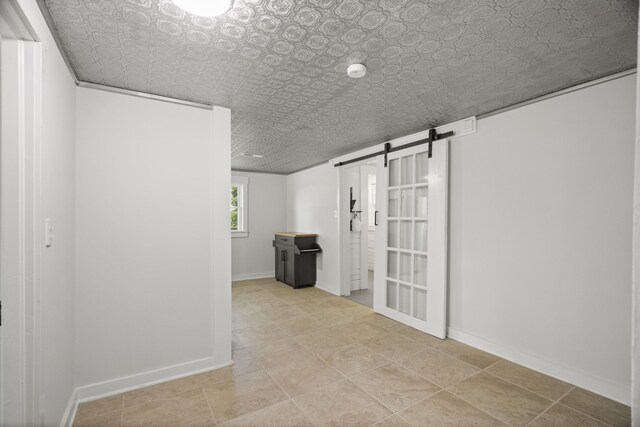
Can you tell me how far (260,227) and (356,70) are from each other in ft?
15.7

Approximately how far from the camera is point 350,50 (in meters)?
1.72

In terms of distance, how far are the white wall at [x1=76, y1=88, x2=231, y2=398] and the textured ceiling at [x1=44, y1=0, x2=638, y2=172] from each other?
27 cm

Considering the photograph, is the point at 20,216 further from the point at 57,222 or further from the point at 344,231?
the point at 344,231

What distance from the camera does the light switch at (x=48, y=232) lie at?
1.43 m

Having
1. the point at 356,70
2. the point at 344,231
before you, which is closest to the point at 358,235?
the point at 344,231

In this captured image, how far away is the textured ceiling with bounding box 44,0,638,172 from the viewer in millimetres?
1387

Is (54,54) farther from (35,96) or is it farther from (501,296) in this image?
(501,296)

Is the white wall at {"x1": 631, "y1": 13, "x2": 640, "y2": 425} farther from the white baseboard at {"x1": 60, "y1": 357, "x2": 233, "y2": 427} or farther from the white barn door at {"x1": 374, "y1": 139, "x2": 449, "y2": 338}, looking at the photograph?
the white baseboard at {"x1": 60, "y1": 357, "x2": 233, "y2": 427}

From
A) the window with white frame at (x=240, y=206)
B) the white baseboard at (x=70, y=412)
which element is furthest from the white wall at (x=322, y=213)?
the white baseboard at (x=70, y=412)

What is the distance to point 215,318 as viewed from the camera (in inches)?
99.3

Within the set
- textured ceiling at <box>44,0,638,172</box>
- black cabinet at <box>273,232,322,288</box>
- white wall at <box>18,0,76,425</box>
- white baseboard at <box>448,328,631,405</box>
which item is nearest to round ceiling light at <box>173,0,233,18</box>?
textured ceiling at <box>44,0,638,172</box>

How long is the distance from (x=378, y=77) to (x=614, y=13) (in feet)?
3.95

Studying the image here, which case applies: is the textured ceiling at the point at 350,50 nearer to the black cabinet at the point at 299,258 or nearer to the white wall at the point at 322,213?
the white wall at the point at 322,213

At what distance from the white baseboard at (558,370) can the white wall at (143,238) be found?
2444 mm
